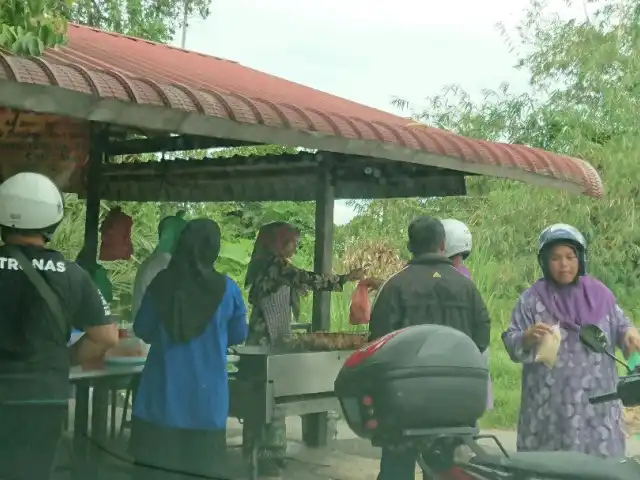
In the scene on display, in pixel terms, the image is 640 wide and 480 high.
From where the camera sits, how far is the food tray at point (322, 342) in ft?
19.2

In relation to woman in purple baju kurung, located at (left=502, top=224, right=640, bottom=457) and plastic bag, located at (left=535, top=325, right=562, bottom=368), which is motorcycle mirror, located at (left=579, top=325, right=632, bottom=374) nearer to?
plastic bag, located at (left=535, top=325, right=562, bottom=368)

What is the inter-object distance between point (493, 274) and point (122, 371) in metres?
9.46

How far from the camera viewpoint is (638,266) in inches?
546

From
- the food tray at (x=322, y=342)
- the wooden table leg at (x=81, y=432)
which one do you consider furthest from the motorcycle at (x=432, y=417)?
the wooden table leg at (x=81, y=432)

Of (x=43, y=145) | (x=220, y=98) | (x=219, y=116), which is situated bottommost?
(x=219, y=116)

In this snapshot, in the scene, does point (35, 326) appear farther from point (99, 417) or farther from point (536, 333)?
point (99, 417)

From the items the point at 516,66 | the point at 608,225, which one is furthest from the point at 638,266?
the point at 516,66

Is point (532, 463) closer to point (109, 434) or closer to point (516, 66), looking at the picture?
point (109, 434)

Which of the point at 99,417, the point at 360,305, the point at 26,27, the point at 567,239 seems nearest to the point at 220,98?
the point at 26,27

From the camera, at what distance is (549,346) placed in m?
3.69

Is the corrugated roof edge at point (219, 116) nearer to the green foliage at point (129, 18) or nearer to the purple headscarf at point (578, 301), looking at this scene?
the purple headscarf at point (578, 301)

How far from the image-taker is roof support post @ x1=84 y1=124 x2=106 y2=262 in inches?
320

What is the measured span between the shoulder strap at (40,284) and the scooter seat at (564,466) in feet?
6.01

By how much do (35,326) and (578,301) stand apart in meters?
2.30
